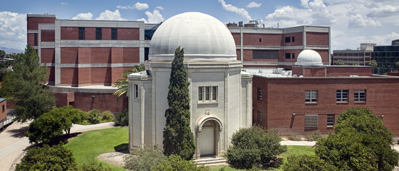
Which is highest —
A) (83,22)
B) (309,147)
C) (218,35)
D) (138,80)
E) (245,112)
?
(83,22)

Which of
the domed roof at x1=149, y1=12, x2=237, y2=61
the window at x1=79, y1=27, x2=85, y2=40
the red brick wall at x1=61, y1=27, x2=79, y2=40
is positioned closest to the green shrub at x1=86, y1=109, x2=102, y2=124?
the window at x1=79, y1=27, x2=85, y2=40

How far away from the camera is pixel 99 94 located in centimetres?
4628

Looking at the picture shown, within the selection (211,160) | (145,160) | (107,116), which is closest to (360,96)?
(211,160)

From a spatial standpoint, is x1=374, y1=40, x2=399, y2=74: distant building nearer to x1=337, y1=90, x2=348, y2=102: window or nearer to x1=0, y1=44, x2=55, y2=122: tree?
x1=337, y1=90, x2=348, y2=102: window

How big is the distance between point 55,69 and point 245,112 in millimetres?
37934

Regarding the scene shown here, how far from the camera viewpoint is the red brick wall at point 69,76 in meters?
52.1

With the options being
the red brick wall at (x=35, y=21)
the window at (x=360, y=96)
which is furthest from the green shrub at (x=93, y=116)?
the window at (x=360, y=96)

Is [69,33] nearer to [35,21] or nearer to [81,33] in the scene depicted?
[81,33]

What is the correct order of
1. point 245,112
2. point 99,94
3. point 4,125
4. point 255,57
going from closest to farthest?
point 245,112 → point 4,125 → point 99,94 → point 255,57

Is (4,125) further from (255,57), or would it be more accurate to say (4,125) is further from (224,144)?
(255,57)

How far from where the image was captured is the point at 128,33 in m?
53.6

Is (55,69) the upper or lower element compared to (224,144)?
upper

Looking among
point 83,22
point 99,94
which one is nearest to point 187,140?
point 99,94

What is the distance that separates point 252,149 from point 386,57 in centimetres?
10302
